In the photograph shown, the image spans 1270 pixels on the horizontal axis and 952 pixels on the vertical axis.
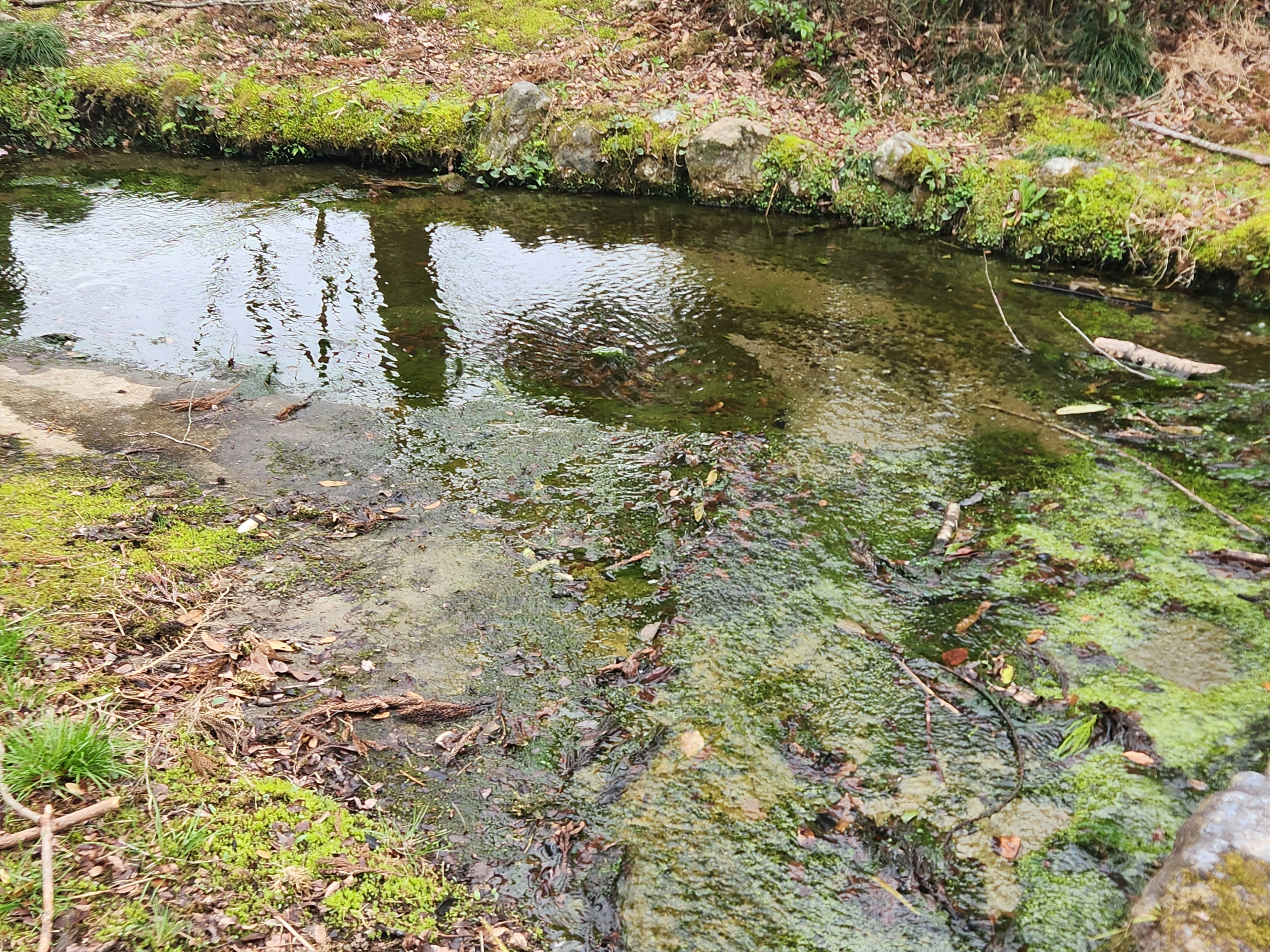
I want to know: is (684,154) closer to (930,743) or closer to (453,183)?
(453,183)

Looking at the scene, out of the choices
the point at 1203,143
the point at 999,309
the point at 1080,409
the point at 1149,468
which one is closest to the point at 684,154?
the point at 999,309

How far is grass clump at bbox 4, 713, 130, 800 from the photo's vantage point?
227 cm

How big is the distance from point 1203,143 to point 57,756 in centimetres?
1085

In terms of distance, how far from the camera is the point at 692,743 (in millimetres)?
2979

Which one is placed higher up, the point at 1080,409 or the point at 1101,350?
the point at 1101,350

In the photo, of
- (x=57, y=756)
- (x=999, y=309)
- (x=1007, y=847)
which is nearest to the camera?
(x=57, y=756)

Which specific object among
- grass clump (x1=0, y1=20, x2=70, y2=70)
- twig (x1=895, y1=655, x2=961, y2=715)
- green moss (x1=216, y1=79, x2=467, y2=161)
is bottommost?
twig (x1=895, y1=655, x2=961, y2=715)

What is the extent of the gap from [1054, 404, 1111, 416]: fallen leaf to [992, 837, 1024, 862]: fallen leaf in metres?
3.59

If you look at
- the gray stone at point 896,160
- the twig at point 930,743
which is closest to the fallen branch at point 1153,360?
the gray stone at point 896,160

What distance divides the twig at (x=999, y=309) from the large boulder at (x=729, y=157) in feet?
9.28

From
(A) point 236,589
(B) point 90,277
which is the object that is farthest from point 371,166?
(A) point 236,589

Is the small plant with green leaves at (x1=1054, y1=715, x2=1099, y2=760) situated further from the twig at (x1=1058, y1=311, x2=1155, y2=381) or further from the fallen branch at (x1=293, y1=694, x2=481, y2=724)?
the twig at (x1=1058, y1=311, x2=1155, y2=381)

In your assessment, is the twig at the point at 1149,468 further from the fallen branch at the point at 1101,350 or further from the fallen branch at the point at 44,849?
the fallen branch at the point at 44,849

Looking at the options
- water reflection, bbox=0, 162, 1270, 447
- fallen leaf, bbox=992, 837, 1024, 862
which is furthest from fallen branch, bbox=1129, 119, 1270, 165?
fallen leaf, bbox=992, 837, 1024, 862
